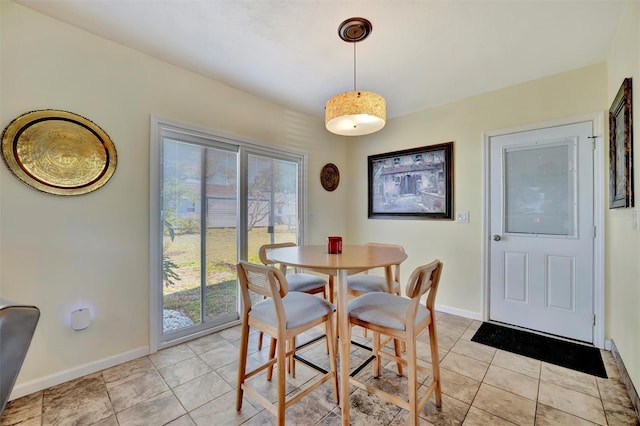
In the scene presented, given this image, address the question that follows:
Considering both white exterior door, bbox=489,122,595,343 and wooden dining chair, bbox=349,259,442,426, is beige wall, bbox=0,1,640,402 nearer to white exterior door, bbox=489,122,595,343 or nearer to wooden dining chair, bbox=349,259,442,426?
white exterior door, bbox=489,122,595,343

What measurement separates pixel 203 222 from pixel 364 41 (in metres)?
2.11

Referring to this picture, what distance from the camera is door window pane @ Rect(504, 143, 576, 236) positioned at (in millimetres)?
2500

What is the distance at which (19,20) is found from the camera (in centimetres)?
172

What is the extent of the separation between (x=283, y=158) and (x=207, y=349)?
2159 millimetres

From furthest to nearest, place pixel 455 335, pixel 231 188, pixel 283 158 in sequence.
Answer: pixel 283 158 → pixel 231 188 → pixel 455 335

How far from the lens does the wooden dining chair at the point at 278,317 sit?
1371 millimetres

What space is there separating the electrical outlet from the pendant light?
5.49 feet

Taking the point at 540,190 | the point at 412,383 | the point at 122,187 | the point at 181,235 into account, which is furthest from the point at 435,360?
the point at 122,187

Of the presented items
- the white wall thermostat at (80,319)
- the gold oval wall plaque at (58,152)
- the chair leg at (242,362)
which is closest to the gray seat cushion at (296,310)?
the chair leg at (242,362)

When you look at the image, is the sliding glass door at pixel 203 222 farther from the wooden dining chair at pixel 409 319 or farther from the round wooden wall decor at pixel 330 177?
the wooden dining chair at pixel 409 319

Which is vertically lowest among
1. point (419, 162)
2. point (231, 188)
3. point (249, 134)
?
point (231, 188)

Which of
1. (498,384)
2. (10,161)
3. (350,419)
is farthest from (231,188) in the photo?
(498,384)

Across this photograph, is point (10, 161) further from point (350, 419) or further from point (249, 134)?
point (350, 419)

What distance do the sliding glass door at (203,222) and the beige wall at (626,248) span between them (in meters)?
2.90
